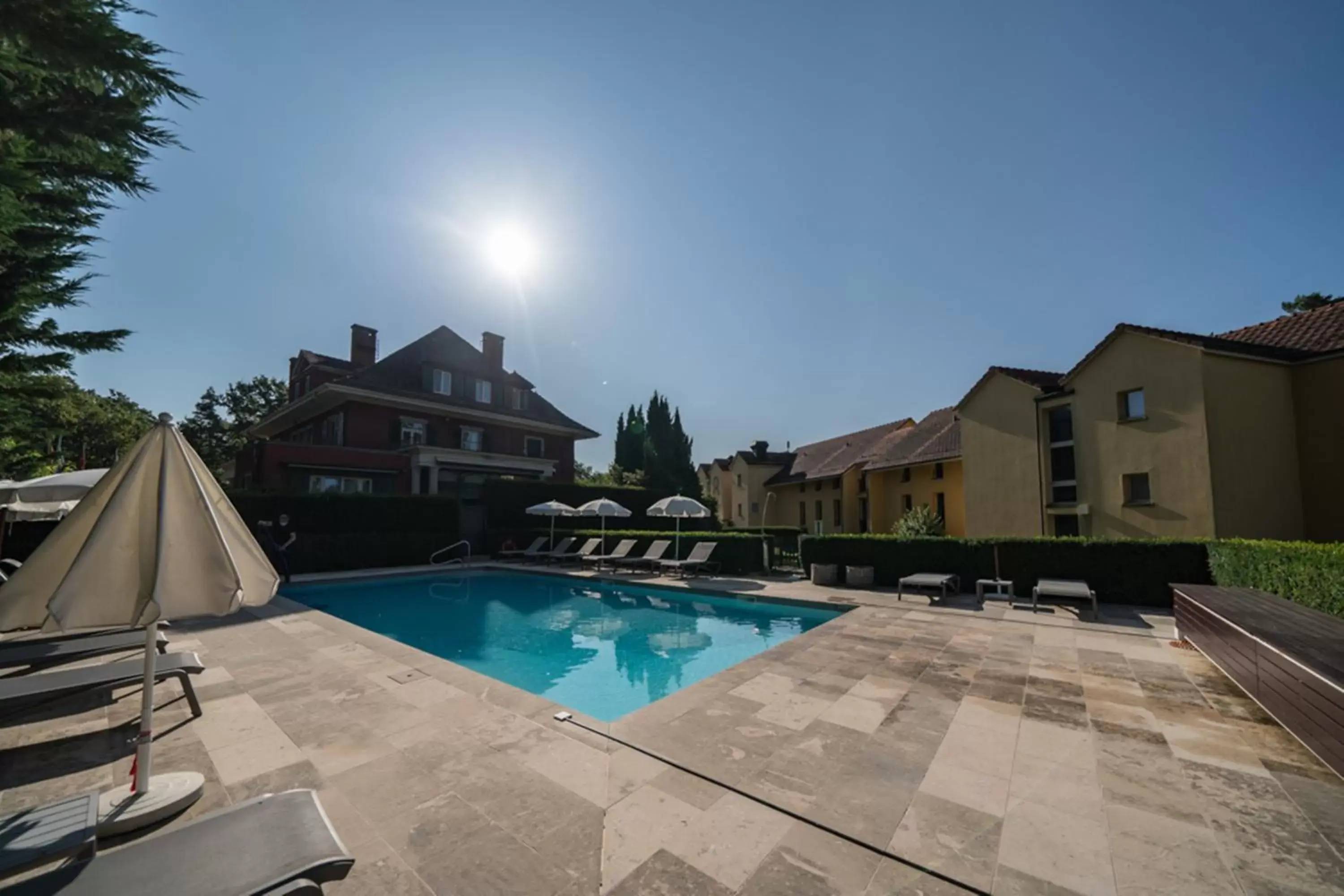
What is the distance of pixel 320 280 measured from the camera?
42.4ft

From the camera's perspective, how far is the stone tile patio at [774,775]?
8.59 feet

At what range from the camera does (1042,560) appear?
36.7ft

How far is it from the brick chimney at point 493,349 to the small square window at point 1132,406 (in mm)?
28868

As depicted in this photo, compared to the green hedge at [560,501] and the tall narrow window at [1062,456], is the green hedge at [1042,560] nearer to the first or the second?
the tall narrow window at [1062,456]

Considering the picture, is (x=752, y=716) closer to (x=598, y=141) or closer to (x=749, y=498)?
(x=598, y=141)

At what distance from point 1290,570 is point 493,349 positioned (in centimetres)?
3224

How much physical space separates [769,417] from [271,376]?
42554 millimetres

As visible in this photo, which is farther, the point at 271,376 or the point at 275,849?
the point at 271,376

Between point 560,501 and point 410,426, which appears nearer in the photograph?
point 410,426

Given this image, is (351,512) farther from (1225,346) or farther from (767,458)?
(767,458)

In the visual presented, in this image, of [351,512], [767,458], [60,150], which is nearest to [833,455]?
[767,458]

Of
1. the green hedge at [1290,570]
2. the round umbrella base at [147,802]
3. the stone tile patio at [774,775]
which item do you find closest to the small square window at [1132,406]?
the green hedge at [1290,570]

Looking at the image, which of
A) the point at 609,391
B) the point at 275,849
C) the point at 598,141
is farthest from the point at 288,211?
the point at 609,391

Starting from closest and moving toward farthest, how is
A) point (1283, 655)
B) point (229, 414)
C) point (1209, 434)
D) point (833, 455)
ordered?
point (1283, 655), point (1209, 434), point (833, 455), point (229, 414)
